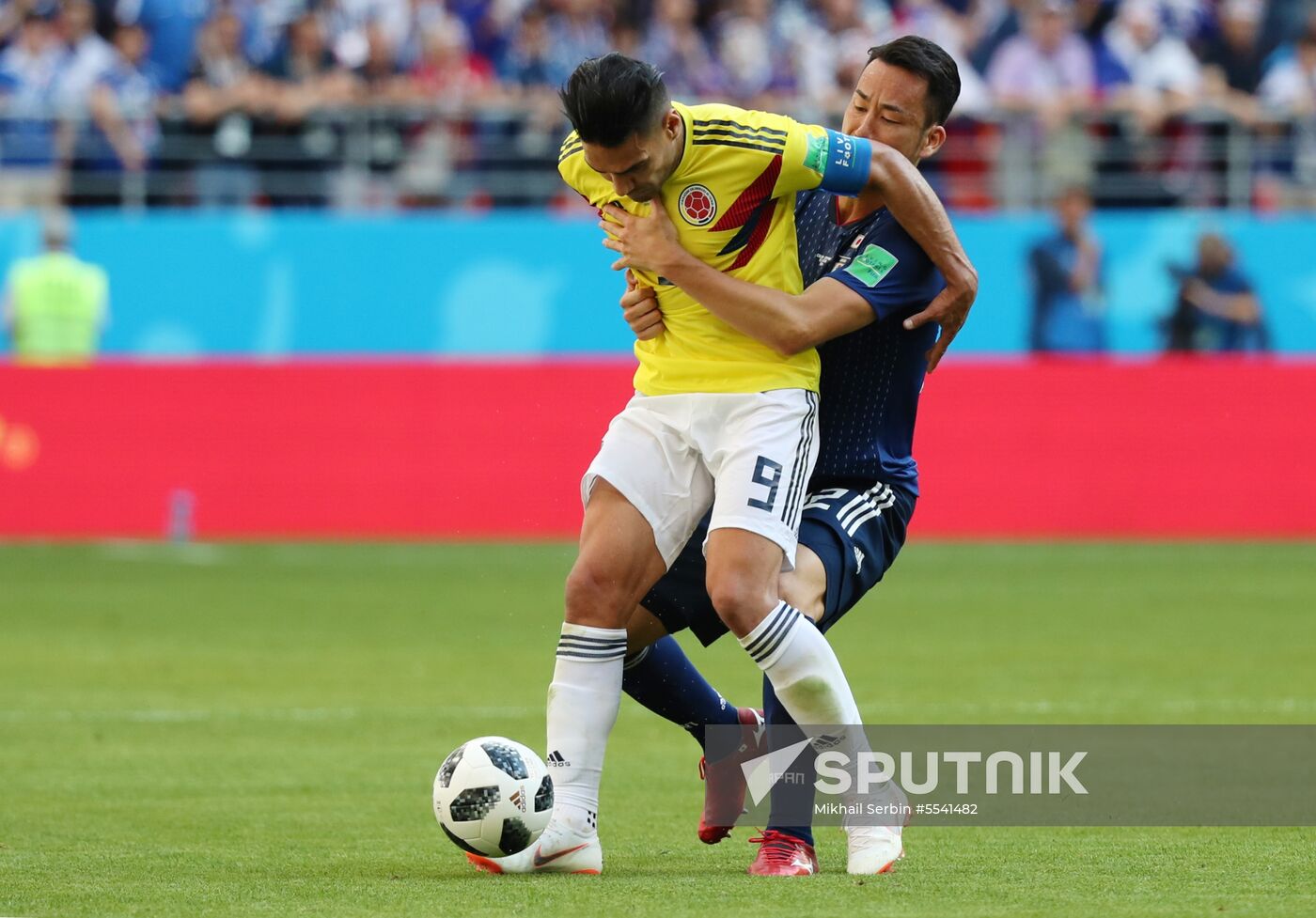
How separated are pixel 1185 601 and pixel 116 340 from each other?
10395 millimetres

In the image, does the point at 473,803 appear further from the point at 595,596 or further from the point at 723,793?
the point at 723,793

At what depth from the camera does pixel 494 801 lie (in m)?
5.38

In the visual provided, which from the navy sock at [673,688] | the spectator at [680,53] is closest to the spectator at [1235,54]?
the spectator at [680,53]

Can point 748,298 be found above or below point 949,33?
below

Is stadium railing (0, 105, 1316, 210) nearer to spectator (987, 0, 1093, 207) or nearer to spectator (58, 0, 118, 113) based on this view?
spectator (987, 0, 1093, 207)

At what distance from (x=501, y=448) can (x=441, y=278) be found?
3.50 m

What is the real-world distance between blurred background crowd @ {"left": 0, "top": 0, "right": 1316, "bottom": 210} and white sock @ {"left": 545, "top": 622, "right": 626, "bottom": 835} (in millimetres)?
13583

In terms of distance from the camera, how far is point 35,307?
17516 millimetres

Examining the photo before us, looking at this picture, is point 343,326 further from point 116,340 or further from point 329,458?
point 329,458

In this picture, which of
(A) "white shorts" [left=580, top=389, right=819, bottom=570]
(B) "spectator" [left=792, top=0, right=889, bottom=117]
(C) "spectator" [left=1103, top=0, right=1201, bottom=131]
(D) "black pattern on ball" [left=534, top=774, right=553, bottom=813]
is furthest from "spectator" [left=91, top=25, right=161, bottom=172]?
(D) "black pattern on ball" [left=534, top=774, right=553, bottom=813]

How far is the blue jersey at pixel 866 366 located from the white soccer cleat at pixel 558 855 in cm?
117

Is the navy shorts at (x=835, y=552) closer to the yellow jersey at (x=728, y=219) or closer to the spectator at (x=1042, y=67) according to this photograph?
the yellow jersey at (x=728, y=219)

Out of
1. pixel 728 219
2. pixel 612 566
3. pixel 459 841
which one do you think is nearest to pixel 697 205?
pixel 728 219

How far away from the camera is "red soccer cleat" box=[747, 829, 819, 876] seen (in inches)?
213
